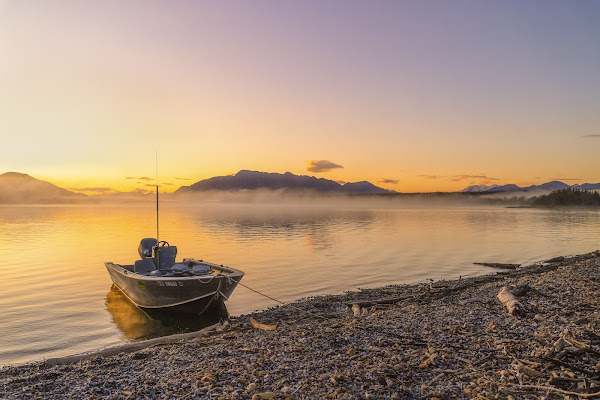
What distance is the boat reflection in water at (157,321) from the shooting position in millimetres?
15828

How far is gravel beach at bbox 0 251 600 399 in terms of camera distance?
641 centimetres

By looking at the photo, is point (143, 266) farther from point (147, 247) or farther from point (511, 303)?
point (511, 303)

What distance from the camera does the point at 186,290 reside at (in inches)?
648

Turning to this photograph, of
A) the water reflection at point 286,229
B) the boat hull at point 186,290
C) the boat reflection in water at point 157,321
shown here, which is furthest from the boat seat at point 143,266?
the water reflection at point 286,229

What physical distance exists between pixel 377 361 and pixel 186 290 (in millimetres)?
10977

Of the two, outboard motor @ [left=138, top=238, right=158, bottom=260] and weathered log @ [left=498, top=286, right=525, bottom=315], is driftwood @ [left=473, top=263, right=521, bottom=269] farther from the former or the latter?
outboard motor @ [left=138, top=238, right=158, bottom=260]

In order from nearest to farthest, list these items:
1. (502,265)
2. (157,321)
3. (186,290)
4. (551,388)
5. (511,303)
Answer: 1. (551,388)
2. (511,303)
3. (186,290)
4. (157,321)
5. (502,265)

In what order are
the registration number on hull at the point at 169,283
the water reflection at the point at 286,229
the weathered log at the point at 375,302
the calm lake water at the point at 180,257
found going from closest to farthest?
the weathered log at the point at 375,302 → the calm lake water at the point at 180,257 → the registration number on hull at the point at 169,283 → the water reflection at the point at 286,229

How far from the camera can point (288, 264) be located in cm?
3103

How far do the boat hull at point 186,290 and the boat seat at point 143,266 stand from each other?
5.19 feet

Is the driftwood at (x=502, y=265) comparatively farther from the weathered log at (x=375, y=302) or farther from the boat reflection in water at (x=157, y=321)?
the boat reflection in water at (x=157, y=321)

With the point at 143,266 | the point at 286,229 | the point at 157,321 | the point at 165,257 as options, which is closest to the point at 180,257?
the point at 165,257

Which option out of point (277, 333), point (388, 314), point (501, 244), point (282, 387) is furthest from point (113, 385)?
point (501, 244)

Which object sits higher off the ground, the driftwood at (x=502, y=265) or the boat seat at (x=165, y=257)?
the boat seat at (x=165, y=257)
